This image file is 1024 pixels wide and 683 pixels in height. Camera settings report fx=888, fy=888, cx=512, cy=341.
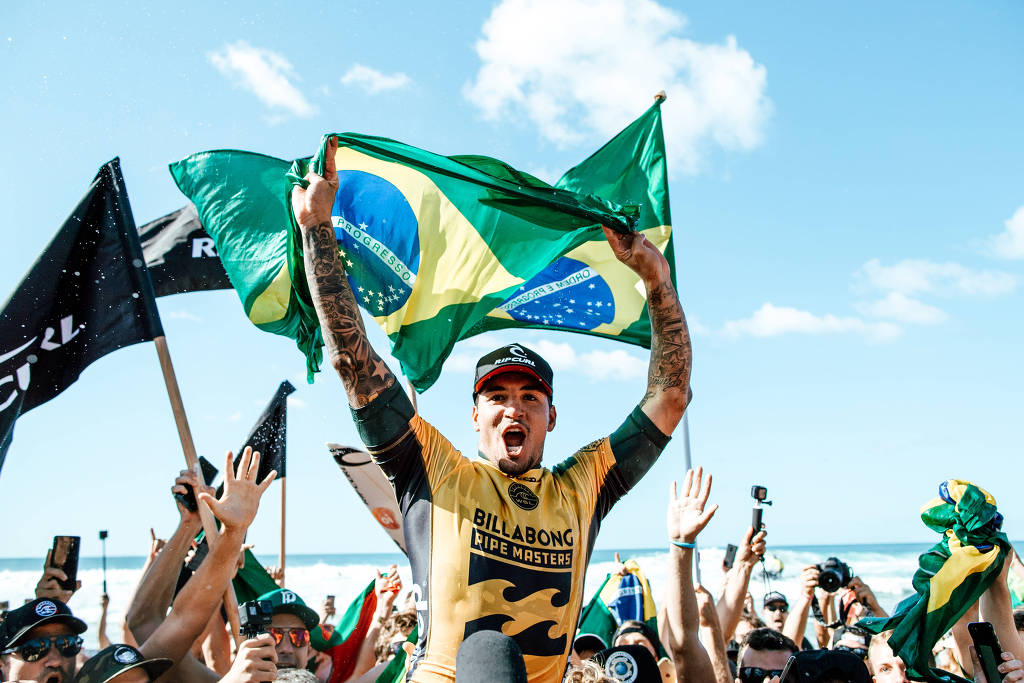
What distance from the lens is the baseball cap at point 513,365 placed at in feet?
11.1

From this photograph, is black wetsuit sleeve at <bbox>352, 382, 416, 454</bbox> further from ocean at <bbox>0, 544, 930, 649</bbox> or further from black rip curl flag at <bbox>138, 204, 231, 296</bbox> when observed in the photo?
ocean at <bbox>0, 544, 930, 649</bbox>

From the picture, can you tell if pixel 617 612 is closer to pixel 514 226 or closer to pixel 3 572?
pixel 514 226

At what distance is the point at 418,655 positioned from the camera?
2.94 metres

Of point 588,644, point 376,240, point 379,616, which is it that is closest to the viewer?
point 376,240

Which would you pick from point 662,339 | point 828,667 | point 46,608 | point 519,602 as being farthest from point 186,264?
point 828,667

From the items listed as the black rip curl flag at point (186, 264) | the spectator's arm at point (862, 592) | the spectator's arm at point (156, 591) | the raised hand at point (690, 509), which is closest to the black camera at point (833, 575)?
the spectator's arm at point (862, 592)

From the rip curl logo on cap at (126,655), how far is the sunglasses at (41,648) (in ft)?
2.23

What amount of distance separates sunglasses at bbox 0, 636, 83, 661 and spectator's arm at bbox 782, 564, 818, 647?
4.74 metres

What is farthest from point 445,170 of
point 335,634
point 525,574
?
point 335,634

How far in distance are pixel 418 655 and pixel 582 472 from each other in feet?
3.12

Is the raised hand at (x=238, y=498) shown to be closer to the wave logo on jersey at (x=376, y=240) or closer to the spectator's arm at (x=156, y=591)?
the spectator's arm at (x=156, y=591)

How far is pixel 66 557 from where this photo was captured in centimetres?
590

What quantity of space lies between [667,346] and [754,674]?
2.27 metres

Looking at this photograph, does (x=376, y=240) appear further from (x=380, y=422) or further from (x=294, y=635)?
(x=294, y=635)
